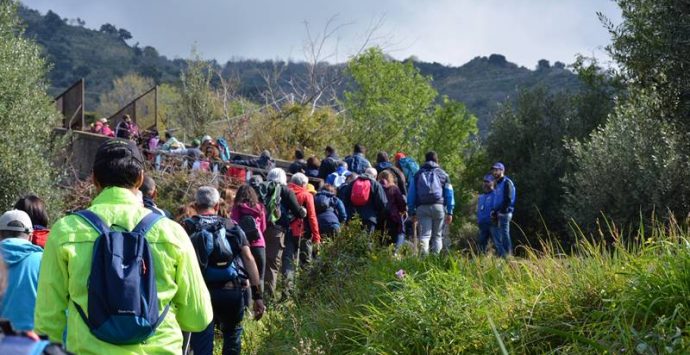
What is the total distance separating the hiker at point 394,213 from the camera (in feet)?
42.9

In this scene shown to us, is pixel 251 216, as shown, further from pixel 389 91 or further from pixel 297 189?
pixel 389 91

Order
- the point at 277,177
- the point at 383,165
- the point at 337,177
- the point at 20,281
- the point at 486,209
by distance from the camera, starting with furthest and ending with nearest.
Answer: the point at 337,177 → the point at 383,165 → the point at 486,209 → the point at 277,177 → the point at 20,281

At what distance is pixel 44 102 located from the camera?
15.8m

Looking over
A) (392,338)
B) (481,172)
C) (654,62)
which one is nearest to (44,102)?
(654,62)

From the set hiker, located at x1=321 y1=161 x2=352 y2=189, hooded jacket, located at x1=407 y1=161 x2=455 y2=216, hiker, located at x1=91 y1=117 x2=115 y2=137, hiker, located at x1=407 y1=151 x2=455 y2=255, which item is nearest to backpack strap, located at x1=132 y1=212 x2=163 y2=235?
hiker, located at x1=407 y1=151 x2=455 y2=255

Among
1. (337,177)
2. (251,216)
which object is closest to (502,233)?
(337,177)

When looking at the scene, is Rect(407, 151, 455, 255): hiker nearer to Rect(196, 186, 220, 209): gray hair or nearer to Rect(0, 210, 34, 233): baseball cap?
Rect(196, 186, 220, 209): gray hair

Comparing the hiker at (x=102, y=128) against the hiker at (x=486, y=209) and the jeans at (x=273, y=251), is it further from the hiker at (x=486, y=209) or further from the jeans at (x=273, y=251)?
the jeans at (x=273, y=251)

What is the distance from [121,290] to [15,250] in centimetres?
232

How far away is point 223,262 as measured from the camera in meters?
7.23

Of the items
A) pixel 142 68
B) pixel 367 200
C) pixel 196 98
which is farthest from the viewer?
pixel 142 68

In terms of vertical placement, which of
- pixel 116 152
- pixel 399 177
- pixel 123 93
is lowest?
pixel 399 177

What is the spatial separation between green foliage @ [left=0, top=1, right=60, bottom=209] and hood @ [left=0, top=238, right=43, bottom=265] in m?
9.62

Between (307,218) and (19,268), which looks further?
(307,218)
